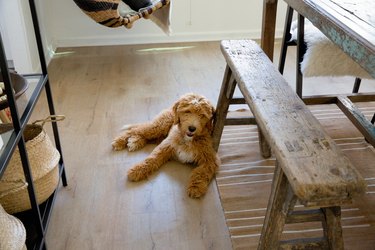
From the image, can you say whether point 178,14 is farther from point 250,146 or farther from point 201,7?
point 250,146

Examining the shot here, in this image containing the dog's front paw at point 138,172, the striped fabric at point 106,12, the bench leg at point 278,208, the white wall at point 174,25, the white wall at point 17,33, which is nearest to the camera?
the bench leg at point 278,208

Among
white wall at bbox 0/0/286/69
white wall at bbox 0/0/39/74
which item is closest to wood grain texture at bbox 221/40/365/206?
white wall at bbox 0/0/39/74

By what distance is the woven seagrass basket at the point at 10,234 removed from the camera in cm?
116

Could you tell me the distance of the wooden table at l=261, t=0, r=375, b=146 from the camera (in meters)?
1.14

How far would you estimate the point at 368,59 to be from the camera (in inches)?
43.5

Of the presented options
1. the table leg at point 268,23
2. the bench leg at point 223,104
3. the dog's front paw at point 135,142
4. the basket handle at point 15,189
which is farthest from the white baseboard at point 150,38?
the basket handle at point 15,189

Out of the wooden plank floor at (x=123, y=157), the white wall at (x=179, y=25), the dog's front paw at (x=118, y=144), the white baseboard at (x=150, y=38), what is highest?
the white wall at (x=179, y=25)

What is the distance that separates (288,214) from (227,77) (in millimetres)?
924

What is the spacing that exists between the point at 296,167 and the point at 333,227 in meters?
0.29

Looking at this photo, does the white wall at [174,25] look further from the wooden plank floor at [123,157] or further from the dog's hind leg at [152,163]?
the dog's hind leg at [152,163]

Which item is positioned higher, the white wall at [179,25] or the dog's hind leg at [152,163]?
the white wall at [179,25]

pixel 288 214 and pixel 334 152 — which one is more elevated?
pixel 334 152

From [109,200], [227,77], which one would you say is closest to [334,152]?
[227,77]

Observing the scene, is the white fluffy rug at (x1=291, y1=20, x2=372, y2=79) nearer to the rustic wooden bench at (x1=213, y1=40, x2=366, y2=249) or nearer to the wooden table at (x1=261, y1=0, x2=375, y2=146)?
the wooden table at (x1=261, y1=0, x2=375, y2=146)
